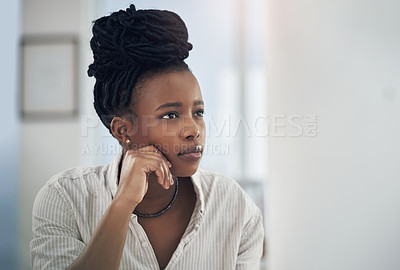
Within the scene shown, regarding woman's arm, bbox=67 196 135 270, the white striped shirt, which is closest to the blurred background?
the white striped shirt

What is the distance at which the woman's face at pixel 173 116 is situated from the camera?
2.22 ft

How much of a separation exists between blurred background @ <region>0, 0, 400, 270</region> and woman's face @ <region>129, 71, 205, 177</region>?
0.85ft

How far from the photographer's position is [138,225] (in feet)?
2.39

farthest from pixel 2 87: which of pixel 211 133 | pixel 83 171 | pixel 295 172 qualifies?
pixel 295 172

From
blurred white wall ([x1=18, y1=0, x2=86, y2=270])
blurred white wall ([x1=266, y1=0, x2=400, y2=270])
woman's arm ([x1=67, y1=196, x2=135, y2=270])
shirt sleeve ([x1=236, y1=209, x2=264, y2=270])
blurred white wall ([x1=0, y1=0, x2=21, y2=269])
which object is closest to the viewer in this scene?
woman's arm ([x1=67, y1=196, x2=135, y2=270])

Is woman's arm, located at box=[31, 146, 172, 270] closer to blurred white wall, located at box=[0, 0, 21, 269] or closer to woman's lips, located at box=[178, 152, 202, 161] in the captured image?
woman's lips, located at box=[178, 152, 202, 161]

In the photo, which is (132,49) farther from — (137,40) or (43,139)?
(43,139)

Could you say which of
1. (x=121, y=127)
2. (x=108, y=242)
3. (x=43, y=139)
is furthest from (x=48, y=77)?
(x=108, y=242)

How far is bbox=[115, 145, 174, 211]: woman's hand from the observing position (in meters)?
0.68

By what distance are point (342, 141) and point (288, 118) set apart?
16 centimetres

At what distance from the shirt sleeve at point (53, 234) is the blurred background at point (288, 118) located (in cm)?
24

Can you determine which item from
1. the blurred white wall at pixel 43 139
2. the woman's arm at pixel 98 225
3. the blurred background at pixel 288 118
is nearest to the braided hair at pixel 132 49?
the woman's arm at pixel 98 225

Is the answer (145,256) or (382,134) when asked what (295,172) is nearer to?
(382,134)

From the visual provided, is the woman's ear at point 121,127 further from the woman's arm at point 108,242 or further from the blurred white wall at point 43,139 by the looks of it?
the blurred white wall at point 43,139
